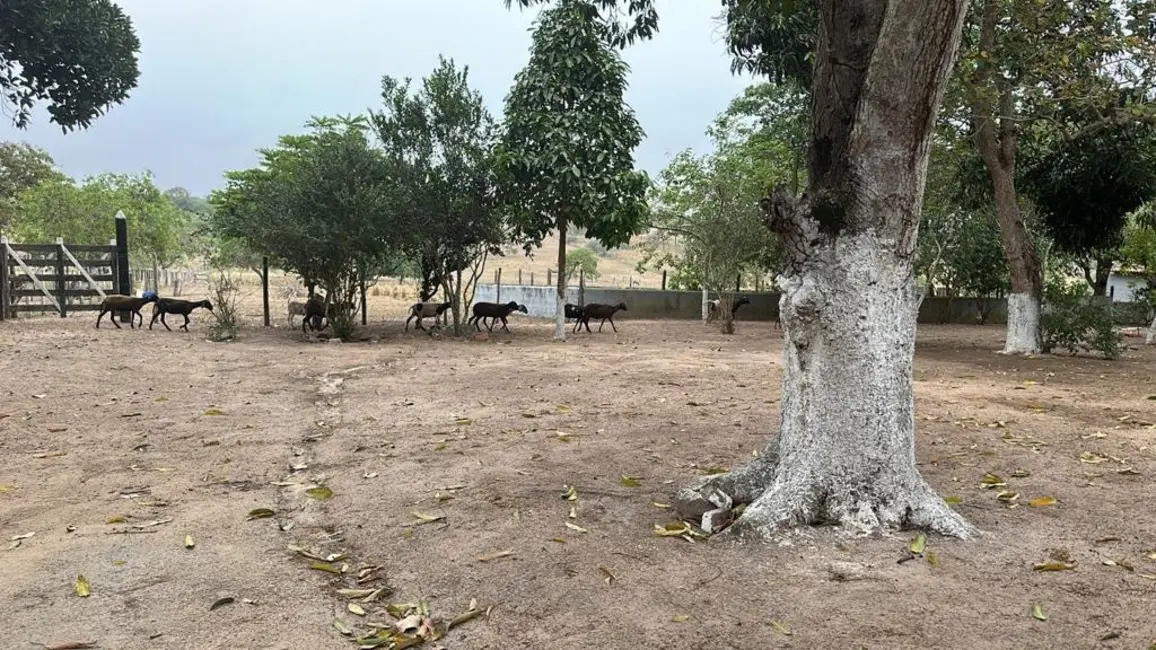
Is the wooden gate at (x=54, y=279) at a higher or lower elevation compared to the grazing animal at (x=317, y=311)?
higher

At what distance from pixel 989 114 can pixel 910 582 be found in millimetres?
10109

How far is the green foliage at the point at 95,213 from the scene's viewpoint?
89.7 feet

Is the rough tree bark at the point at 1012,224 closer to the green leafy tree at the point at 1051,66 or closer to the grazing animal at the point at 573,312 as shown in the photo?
the green leafy tree at the point at 1051,66

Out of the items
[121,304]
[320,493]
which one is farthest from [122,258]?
[320,493]

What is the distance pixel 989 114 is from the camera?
11.0 metres

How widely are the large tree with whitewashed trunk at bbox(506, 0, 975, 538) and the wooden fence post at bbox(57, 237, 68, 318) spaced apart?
1778cm

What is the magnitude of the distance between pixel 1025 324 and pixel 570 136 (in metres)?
8.73

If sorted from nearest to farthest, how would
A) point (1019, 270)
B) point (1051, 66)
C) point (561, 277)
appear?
point (1051, 66) → point (1019, 270) → point (561, 277)

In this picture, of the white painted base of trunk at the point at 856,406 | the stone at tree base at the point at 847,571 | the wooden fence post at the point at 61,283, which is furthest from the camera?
the wooden fence post at the point at 61,283

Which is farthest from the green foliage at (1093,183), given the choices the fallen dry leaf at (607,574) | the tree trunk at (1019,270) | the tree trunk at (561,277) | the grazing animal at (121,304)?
the grazing animal at (121,304)

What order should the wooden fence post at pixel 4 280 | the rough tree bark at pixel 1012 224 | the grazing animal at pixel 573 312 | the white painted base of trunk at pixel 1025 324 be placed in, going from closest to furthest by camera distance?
the rough tree bark at pixel 1012 224
the white painted base of trunk at pixel 1025 324
the wooden fence post at pixel 4 280
the grazing animal at pixel 573 312

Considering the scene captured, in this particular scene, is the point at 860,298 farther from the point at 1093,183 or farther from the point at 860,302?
the point at 1093,183

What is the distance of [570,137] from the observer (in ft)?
46.5

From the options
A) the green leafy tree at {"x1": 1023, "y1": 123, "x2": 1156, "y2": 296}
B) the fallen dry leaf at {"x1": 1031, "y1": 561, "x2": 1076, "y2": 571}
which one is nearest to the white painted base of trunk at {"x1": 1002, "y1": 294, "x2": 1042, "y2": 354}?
the green leafy tree at {"x1": 1023, "y1": 123, "x2": 1156, "y2": 296}
